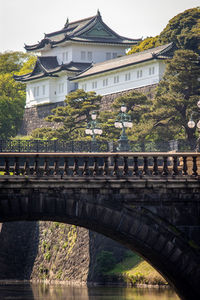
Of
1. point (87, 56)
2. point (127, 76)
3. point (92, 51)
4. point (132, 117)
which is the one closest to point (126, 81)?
point (127, 76)

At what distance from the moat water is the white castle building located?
4874 centimetres

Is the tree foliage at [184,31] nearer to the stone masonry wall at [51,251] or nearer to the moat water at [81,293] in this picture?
the stone masonry wall at [51,251]

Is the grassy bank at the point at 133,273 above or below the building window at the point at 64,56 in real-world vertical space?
below

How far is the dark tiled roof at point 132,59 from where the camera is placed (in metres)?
91.8

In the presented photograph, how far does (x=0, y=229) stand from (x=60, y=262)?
5579mm

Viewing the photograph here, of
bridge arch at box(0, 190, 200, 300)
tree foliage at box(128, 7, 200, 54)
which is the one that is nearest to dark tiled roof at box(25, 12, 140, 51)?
tree foliage at box(128, 7, 200, 54)

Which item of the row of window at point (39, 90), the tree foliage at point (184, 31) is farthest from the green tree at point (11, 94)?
the tree foliage at point (184, 31)

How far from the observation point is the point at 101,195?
1257 inches

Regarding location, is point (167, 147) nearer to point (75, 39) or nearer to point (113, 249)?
point (113, 249)

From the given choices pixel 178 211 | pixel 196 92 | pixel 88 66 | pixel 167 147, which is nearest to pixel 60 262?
pixel 167 147

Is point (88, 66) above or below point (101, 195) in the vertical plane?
above

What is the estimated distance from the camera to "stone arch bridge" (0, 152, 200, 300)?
31.4 metres

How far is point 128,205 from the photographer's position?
32188 millimetres

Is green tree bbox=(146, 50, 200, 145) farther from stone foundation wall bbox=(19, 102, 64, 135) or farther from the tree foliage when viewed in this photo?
stone foundation wall bbox=(19, 102, 64, 135)
